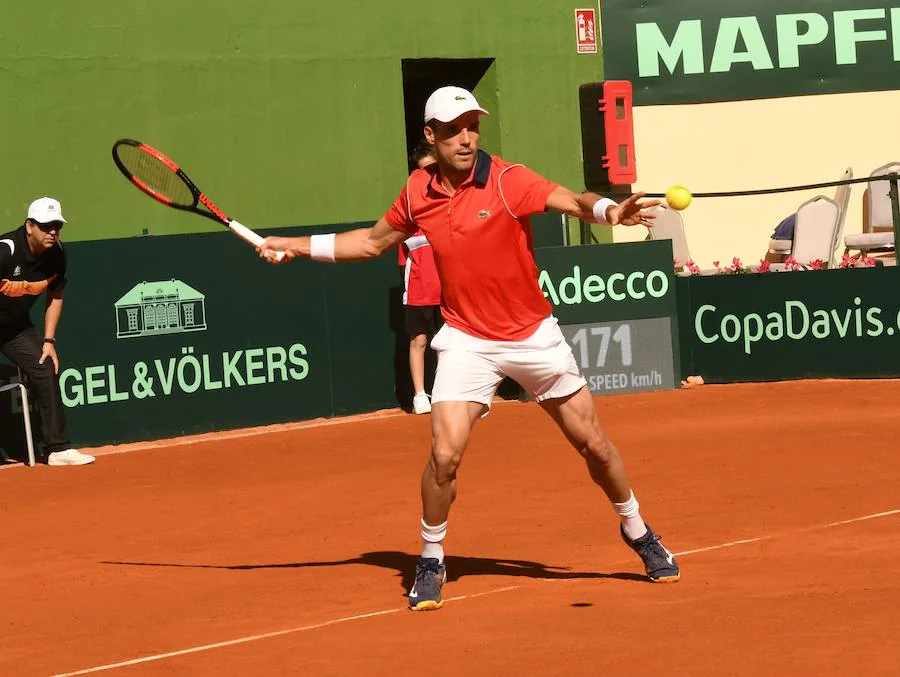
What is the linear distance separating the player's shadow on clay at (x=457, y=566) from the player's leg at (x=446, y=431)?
0.53 meters

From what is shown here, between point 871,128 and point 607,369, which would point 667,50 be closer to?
point 871,128

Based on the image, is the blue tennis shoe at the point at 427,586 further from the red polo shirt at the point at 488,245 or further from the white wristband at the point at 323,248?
the white wristband at the point at 323,248

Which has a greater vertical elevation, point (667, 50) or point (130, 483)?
point (667, 50)

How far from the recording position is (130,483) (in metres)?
11.6

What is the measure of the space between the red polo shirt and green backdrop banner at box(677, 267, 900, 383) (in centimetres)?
935

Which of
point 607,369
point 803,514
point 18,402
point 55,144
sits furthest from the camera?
point 55,144

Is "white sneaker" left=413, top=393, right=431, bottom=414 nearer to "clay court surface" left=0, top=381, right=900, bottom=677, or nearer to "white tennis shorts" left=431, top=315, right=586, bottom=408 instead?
"clay court surface" left=0, top=381, right=900, bottom=677

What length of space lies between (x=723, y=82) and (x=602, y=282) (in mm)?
6171

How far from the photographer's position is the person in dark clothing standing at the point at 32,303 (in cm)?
1222

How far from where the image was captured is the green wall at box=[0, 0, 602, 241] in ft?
55.8

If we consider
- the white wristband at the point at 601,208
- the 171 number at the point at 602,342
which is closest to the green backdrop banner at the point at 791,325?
the 171 number at the point at 602,342

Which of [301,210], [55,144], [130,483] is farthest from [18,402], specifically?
[301,210]

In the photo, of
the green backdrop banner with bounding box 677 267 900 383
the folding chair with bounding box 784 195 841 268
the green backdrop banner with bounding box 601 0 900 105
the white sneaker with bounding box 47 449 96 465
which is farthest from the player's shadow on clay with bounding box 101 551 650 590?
the green backdrop banner with bounding box 601 0 900 105

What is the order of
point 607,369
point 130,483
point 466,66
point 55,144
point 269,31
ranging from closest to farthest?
point 130,483
point 607,369
point 55,144
point 269,31
point 466,66
